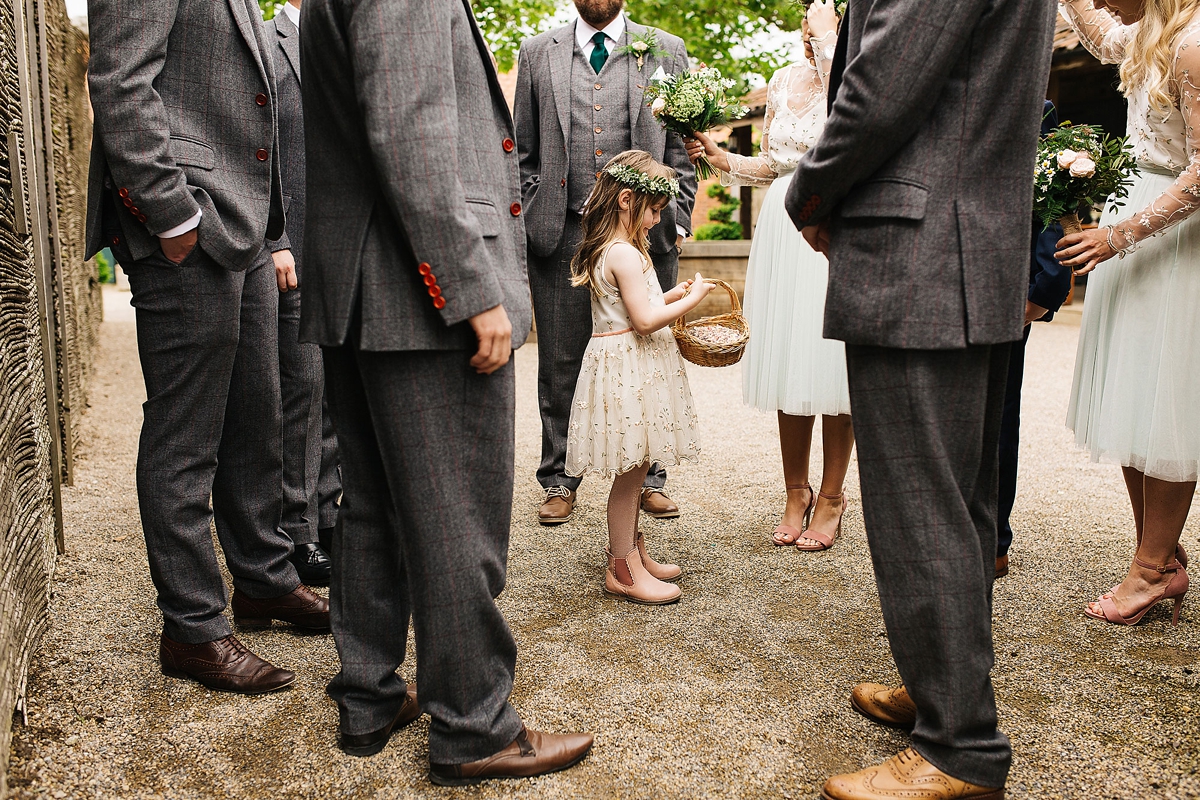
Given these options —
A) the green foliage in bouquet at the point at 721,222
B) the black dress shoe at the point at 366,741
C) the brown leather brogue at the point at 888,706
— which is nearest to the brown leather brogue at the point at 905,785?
the brown leather brogue at the point at 888,706

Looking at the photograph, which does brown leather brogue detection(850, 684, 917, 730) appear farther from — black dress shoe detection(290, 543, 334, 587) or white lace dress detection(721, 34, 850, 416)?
black dress shoe detection(290, 543, 334, 587)

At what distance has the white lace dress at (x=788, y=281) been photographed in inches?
148

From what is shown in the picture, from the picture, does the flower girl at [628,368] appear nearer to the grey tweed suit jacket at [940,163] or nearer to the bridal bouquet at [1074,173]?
the bridal bouquet at [1074,173]

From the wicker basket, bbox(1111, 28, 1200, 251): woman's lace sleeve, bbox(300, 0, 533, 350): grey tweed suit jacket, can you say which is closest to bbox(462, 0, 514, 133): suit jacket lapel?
bbox(300, 0, 533, 350): grey tweed suit jacket

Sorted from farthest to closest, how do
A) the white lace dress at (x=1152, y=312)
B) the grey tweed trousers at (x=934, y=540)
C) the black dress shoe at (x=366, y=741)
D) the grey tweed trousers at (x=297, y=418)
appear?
1. the grey tweed trousers at (x=297, y=418)
2. the white lace dress at (x=1152, y=312)
3. the black dress shoe at (x=366, y=741)
4. the grey tweed trousers at (x=934, y=540)

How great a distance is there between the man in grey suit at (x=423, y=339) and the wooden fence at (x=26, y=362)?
35.5 inches

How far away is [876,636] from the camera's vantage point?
118 inches

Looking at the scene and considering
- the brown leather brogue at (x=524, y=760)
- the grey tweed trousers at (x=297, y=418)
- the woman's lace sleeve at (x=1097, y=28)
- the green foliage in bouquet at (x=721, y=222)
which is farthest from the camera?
the green foliage in bouquet at (x=721, y=222)

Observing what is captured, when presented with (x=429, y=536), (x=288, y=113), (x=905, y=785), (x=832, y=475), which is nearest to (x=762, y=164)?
(x=832, y=475)

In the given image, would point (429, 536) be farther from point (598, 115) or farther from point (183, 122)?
point (598, 115)

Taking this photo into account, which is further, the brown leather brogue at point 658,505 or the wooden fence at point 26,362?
the brown leather brogue at point 658,505

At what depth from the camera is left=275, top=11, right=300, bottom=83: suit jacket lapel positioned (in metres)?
3.44

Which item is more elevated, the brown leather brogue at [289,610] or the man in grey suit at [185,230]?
the man in grey suit at [185,230]

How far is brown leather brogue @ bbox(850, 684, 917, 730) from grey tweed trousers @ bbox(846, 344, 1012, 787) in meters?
0.33
